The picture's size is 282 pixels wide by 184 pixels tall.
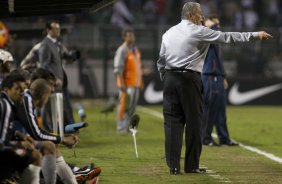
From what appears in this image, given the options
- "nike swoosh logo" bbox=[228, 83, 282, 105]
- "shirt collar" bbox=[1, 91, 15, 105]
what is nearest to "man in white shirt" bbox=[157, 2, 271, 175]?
"shirt collar" bbox=[1, 91, 15, 105]

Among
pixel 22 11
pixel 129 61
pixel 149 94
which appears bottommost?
pixel 149 94

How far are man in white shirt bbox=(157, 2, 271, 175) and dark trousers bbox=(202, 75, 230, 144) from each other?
402cm

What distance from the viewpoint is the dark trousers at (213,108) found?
16578 millimetres

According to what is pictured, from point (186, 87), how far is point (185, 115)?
0.38 metres

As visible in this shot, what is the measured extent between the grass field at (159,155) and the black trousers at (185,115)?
311mm

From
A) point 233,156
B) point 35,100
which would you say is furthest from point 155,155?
point 35,100

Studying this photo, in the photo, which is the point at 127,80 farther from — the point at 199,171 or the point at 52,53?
A: the point at 199,171

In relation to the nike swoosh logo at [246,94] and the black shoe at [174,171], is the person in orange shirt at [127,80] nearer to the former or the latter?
the black shoe at [174,171]

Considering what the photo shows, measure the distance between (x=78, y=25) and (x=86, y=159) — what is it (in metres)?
15.7

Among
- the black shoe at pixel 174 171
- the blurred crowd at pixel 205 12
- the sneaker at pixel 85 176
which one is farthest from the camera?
the blurred crowd at pixel 205 12

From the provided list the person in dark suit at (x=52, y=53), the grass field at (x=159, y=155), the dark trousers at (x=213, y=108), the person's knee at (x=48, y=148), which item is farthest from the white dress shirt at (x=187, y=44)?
the person in dark suit at (x=52, y=53)

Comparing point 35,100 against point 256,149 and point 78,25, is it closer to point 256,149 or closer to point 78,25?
point 256,149

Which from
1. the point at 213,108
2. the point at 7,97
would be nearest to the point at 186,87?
the point at 7,97

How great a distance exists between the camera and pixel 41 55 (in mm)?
16484
